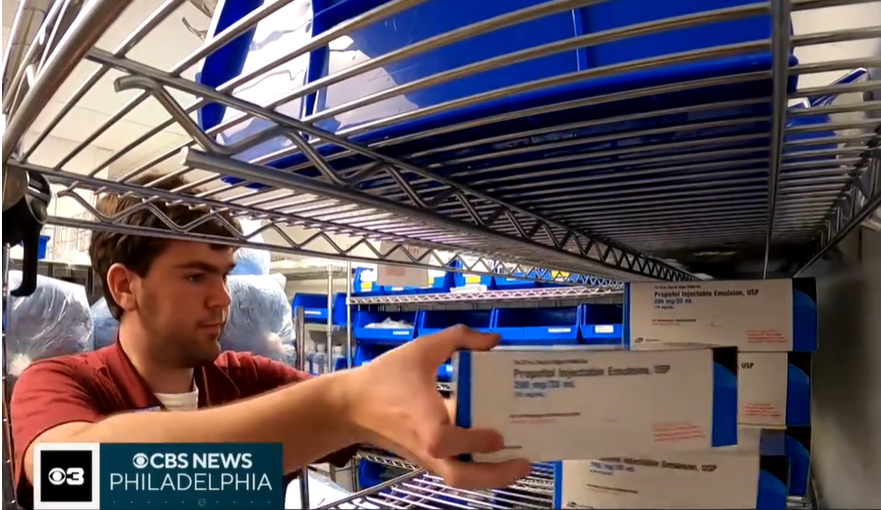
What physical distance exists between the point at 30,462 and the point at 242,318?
112 centimetres

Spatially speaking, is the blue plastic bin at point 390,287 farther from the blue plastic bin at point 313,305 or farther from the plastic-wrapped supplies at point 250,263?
the plastic-wrapped supplies at point 250,263

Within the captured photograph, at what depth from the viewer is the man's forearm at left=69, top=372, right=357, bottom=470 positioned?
1.16 feet

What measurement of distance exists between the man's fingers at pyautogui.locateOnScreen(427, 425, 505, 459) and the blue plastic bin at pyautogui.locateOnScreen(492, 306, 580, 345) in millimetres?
1331

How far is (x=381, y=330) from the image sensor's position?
2041 millimetres

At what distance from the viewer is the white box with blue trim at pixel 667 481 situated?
0.43m

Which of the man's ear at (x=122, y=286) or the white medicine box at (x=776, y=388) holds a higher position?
the man's ear at (x=122, y=286)

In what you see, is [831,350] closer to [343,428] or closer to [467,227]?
[467,227]

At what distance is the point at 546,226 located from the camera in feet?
2.14

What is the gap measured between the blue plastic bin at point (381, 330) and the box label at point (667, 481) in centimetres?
149

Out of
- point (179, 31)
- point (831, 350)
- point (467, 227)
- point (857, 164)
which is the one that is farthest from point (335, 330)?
point (857, 164)

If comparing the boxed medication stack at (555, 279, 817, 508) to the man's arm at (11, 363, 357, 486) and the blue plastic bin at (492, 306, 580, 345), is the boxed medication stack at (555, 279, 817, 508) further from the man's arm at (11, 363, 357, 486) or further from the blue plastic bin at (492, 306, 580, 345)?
the blue plastic bin at (492, 306, 580, 345)

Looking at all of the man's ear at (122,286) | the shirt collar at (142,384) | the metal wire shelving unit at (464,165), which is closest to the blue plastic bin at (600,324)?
the metal wire shelving unit at (464,165)

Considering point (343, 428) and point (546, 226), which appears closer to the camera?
point (343, 428)

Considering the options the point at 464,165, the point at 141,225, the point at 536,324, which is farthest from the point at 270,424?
the point at 536,324
